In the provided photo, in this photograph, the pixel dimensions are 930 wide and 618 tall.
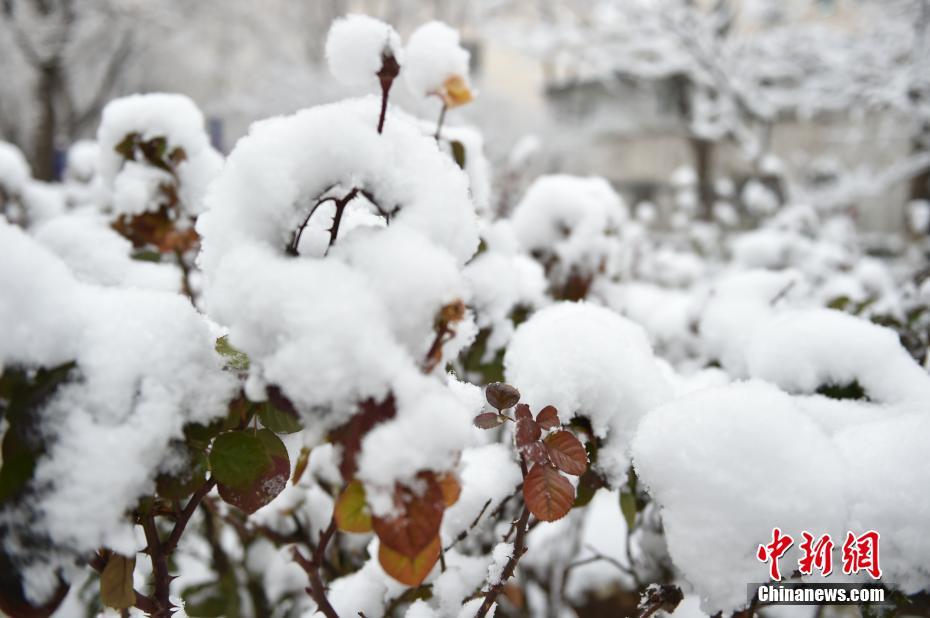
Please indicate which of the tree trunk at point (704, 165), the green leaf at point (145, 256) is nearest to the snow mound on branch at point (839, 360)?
the green leaf at point (145, 256)

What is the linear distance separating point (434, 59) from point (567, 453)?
0.68m

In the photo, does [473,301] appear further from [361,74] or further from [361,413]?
[361,413]

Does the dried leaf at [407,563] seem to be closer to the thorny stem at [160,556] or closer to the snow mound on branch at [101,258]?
the thorny stem at [160,556]

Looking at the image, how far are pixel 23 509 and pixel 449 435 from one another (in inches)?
14.8

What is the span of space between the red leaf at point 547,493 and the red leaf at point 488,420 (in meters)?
0.07

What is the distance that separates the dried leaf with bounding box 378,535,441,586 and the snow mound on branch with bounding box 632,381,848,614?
300mm

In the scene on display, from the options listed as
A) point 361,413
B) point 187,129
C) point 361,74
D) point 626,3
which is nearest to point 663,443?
point 361,413

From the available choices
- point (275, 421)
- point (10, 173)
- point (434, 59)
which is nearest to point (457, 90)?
point (434, 59)

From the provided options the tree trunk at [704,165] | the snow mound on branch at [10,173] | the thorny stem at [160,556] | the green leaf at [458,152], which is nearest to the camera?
the thorny stem at [160,556]

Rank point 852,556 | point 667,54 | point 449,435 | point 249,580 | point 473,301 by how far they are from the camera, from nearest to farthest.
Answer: point 449,435 → point 852,556 → point 473,301 → point 249,580 → point 667,54

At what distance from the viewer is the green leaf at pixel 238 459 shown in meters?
0.60

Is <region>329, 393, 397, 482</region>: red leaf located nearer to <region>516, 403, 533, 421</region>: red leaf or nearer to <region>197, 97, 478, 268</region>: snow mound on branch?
<region>197, 97, 478, 268</region>: snow mound on branch

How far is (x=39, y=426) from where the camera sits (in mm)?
532

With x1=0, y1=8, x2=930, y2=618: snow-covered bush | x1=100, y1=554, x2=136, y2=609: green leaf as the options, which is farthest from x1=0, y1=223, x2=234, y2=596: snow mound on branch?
x1=100, y1=554, x2=136, y2=609: green leaf
